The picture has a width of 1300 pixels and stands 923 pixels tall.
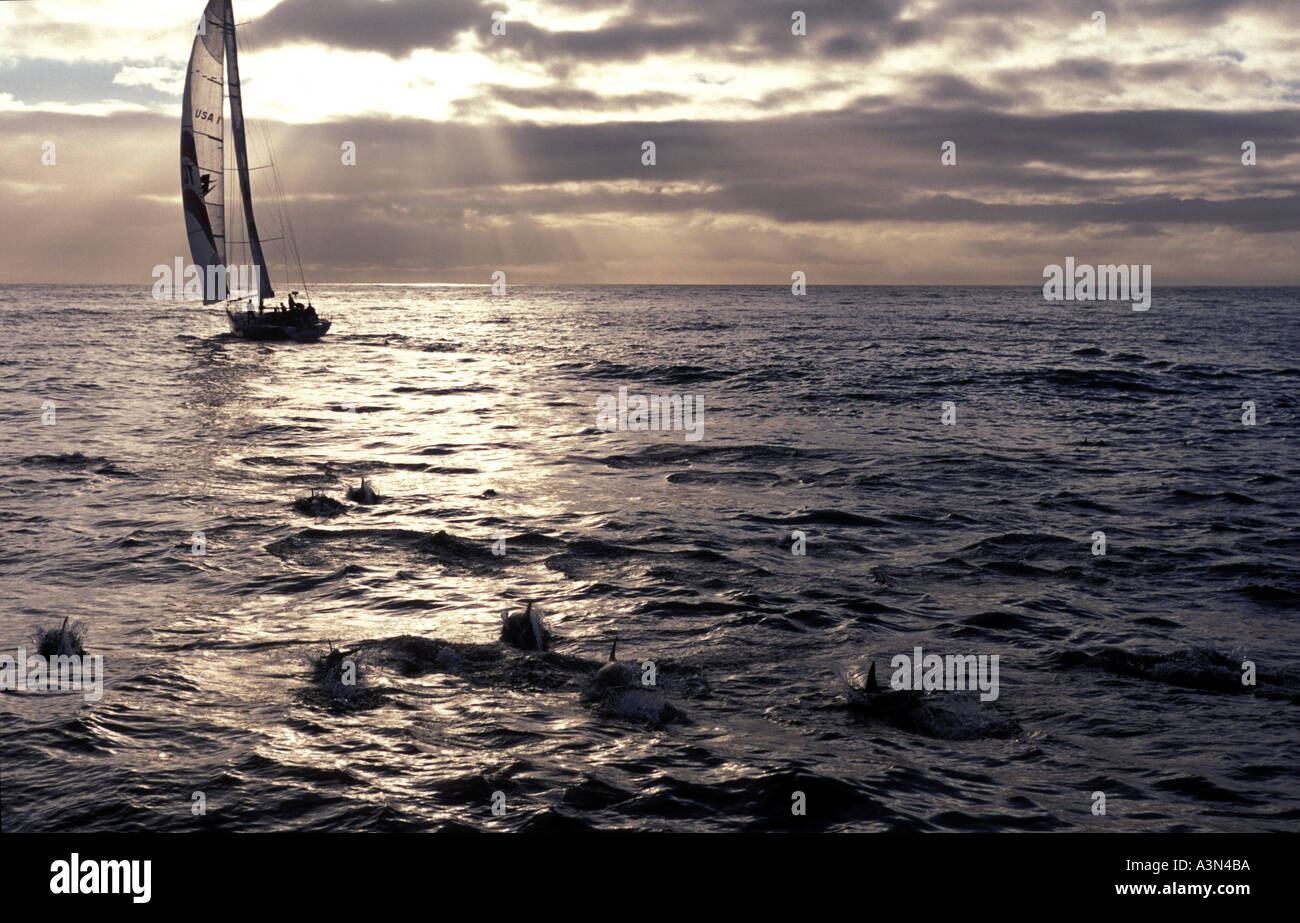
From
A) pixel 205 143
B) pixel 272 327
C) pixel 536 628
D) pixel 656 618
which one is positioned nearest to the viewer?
pixel 536 628

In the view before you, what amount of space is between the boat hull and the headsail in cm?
335

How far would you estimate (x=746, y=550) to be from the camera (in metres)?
17.1

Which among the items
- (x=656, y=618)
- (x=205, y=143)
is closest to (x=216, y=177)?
(x=205, y=143)

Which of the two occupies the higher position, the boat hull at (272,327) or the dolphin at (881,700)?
the boat hull at (272,327)

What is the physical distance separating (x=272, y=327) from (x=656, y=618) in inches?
2331

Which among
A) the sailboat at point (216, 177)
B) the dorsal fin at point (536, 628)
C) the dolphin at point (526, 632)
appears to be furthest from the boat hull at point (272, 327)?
the dorsal fin at point (536, 628)

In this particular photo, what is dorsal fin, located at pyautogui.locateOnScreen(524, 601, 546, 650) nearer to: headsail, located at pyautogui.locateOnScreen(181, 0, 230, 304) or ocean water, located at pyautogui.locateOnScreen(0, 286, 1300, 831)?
ocean water, located at pyautogui.locateOnScreen(0, 286, 1300, 831)

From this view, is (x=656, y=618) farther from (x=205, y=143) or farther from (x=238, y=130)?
(x=238, y=130)

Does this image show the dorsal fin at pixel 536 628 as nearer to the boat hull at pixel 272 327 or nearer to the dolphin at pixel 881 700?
the dolphin at pixel 881 700

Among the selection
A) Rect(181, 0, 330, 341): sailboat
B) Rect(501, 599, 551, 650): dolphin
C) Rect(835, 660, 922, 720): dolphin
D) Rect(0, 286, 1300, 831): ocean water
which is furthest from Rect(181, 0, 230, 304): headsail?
Rect(835, 660, 922, 720): dolphin

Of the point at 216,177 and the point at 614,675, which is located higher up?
the point at 216,177

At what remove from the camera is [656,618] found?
13359mm

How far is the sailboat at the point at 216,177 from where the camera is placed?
61.8 m
